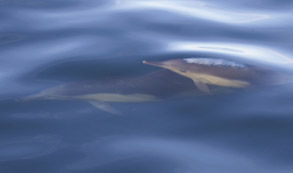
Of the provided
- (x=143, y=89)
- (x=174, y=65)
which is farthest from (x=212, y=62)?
(x=143, y=89)

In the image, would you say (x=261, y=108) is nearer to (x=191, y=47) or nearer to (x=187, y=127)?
(x=187, y=127)

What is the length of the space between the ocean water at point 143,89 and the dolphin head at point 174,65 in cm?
10

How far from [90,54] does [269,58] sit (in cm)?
209

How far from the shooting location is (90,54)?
5805 millimetres

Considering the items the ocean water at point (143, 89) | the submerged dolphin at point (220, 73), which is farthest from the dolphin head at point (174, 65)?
the ocean water at point (143, 89)

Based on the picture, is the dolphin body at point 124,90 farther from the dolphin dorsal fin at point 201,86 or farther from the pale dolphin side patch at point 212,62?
the pale dolphin side patch at point 212,62

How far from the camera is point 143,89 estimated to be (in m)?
5.04

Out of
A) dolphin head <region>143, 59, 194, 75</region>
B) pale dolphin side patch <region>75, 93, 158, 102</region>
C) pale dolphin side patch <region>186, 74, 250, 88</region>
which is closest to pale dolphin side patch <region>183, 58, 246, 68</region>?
dolphin head <region>143, 59, 194, 75</region>

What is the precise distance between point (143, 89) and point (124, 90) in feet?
0.63

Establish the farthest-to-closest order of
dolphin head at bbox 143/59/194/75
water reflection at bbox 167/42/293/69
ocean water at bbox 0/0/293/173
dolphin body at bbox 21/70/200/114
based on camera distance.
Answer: water reflection at bbox 167/42/293/69 < dolphin head at bbox 143/59/194/75 < dolphin body at bbox 21/70/200/114 < ocean water at bbox 0/0/293/173

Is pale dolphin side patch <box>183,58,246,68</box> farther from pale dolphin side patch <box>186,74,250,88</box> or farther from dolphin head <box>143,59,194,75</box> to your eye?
pale dolphin side patch <box>186,74,250,88</box>

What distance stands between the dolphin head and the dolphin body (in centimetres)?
6

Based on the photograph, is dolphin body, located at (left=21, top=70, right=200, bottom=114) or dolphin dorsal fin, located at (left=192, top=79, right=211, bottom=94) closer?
dolphin body, located at (left=21, top=70, right=200, bottom=114)

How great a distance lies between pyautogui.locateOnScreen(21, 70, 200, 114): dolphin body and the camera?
15.8 ft
